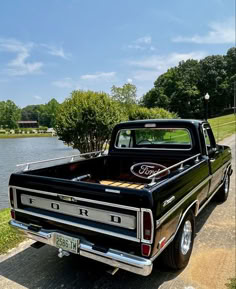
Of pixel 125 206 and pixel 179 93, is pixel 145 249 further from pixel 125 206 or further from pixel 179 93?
pixel 179 93

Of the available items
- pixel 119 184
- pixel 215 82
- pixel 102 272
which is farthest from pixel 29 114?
pixel 102 272

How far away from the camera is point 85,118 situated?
31.8 feet

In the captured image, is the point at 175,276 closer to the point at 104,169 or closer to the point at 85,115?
the point at 104,169

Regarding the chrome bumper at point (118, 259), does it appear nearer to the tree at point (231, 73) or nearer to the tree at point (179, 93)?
the tree at point (179, 93)

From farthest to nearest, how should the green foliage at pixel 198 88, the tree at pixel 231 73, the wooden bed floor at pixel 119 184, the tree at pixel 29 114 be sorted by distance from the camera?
1. the tree at pixel 29 114
2. the tree at pixel 231 73
3. the green foliage at pixel 198 88
4. the wooden bed floor at pixel 119 184

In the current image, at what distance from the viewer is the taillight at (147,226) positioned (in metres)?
2.04

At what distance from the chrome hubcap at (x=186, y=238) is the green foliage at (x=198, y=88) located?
54466mm

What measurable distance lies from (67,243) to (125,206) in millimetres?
840

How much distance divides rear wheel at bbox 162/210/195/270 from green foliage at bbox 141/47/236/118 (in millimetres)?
54478

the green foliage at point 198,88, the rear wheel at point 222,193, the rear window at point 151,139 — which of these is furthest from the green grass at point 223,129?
the green foliage at point 198,88

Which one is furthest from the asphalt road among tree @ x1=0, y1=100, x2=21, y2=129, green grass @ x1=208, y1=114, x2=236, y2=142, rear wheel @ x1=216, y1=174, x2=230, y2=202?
tree @ x1=0, y1=100, x2=21, y2=129

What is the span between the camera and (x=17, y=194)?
2.90m

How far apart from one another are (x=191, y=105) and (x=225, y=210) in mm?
55737

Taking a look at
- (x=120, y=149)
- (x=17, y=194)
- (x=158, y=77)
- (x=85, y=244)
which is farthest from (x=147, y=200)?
(x=158, y=77)
